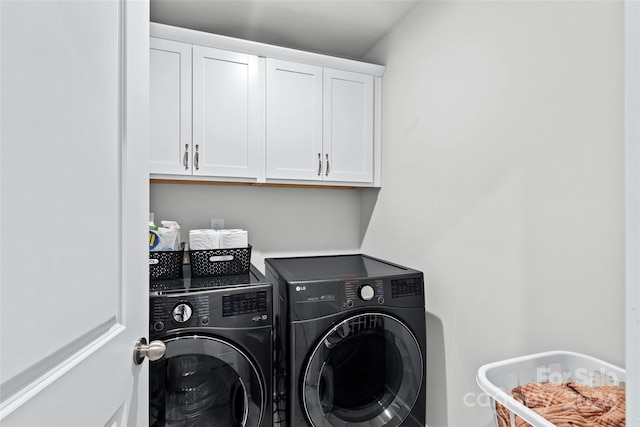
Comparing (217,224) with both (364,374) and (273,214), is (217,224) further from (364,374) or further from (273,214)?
(364,374)

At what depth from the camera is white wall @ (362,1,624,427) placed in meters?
1.02

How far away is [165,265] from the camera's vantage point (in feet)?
5.62

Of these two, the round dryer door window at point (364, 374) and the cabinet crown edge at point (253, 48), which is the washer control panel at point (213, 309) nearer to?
the round dryer door window at point (364, 374)

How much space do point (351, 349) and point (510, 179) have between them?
1.02 metres

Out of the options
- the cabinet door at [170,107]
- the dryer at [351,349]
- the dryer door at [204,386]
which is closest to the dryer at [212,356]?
the dryer door at [204,386]

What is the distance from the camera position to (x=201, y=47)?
6.01 ft

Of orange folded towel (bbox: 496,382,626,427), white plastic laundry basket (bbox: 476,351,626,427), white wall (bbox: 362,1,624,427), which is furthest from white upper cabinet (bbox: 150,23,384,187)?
orange folded towel (bbox: 496,382,626,427)

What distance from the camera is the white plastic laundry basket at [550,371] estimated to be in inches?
35.9

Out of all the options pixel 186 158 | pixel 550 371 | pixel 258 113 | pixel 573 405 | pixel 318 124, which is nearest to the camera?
pixel 573 405

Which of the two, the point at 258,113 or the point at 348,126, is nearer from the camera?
the point at 258,113

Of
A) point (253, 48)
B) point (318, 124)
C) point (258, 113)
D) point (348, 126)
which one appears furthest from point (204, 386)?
point (253, 48)

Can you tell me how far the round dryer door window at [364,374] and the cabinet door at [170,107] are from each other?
47.2 inches

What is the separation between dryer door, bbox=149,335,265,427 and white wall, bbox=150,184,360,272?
2.91ft

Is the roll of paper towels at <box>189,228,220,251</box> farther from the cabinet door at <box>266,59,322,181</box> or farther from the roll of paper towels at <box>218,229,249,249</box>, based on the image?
the cabinet door at <box>266,59,322,181</box>
